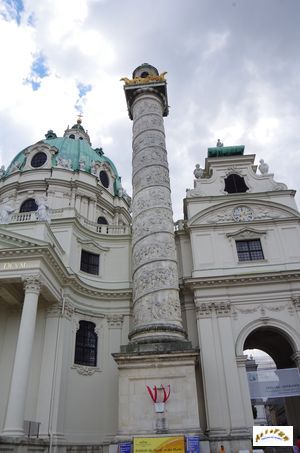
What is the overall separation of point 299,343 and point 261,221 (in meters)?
7.35

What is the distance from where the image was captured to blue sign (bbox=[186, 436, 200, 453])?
11625 mm

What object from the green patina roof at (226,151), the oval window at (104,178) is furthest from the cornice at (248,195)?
the oval window at (104,178)

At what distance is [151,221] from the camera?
1722 centimetres

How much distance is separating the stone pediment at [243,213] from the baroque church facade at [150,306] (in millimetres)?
72

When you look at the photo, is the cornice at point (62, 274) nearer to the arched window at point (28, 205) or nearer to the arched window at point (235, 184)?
the arched window at point (235, 184)

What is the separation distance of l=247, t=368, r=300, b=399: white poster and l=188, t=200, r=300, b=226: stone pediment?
8.71m

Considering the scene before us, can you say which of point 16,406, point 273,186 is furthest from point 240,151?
point 16,406

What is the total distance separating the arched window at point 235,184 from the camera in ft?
83.0

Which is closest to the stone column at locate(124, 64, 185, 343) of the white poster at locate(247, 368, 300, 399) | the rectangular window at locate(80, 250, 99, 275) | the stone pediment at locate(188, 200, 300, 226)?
the stone pediment at locate(188, 200, 300, 226)

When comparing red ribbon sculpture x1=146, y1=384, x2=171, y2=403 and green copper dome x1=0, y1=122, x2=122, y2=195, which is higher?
green copper dome x1=0, y1=122, x2=122, y2=195

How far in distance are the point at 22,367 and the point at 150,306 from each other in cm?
564

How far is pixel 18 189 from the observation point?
102 ft

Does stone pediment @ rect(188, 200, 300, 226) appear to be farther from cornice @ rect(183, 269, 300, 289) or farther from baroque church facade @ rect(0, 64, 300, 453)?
cornice @ rect(183, 269, 300, 289)

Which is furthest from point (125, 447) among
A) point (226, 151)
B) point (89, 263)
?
point (226, 151)
